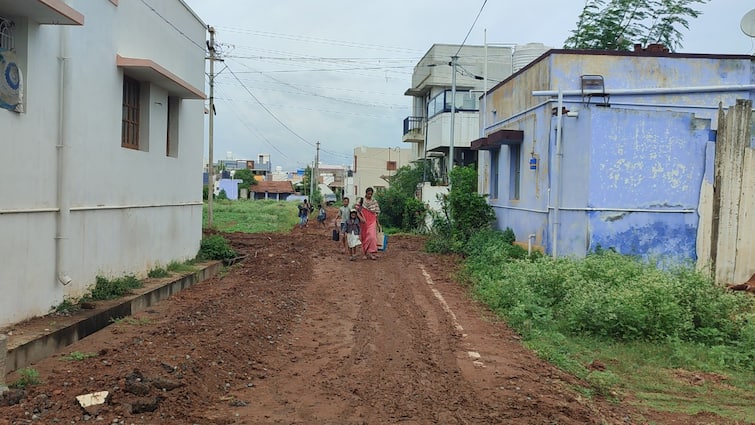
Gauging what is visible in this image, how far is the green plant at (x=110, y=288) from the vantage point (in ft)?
Answer: 34.3

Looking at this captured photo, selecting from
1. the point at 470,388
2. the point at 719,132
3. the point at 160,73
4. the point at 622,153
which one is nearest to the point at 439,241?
the point at 622,153

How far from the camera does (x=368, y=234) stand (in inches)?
727

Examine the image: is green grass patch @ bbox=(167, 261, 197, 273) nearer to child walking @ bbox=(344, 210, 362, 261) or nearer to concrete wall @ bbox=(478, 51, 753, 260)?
child walking @ bbox=(344, 210, 362, 261)

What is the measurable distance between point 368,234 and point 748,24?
10090mm

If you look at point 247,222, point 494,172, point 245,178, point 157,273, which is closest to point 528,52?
point 494,172

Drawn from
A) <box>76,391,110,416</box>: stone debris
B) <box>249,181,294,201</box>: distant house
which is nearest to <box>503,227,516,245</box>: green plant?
<box>76,391,110,416</box>: stone debris

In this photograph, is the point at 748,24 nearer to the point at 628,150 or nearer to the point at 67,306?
the point at 628,150

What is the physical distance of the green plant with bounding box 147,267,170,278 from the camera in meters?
13.5

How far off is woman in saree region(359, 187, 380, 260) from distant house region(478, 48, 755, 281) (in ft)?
13.9

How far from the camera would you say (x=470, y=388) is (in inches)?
275

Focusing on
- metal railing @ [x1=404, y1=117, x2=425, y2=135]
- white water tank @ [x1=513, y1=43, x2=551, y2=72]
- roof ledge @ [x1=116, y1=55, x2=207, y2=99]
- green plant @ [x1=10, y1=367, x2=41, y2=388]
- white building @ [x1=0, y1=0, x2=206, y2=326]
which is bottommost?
green plant @ [x1=10, y1=367, x2=41, y2=388]

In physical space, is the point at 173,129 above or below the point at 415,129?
below

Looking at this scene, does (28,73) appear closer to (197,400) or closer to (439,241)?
(197,400)

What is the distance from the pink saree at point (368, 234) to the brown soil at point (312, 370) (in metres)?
5.75
